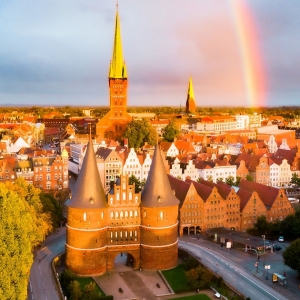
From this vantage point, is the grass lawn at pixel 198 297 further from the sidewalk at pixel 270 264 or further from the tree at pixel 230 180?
the tree at pixel 230 180

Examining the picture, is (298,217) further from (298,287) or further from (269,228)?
(298,287)

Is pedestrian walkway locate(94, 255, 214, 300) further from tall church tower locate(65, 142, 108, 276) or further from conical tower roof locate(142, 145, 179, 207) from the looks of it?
conical tower roof locate(142, 145, 179, 207)

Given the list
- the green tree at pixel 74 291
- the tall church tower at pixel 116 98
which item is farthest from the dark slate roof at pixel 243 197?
the tall church tower at pixel 116 98

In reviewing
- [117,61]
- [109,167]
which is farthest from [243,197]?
[117,61]

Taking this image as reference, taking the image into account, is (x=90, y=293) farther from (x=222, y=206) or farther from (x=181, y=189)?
(x=222, y=206)

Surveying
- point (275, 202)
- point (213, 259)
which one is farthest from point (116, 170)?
point (213, 259)

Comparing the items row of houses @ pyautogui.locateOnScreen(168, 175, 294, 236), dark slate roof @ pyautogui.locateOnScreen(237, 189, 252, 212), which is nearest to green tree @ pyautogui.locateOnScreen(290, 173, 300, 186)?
row of houses @ pyautogui.locateOnScreen(168, 175, 294, 236)
